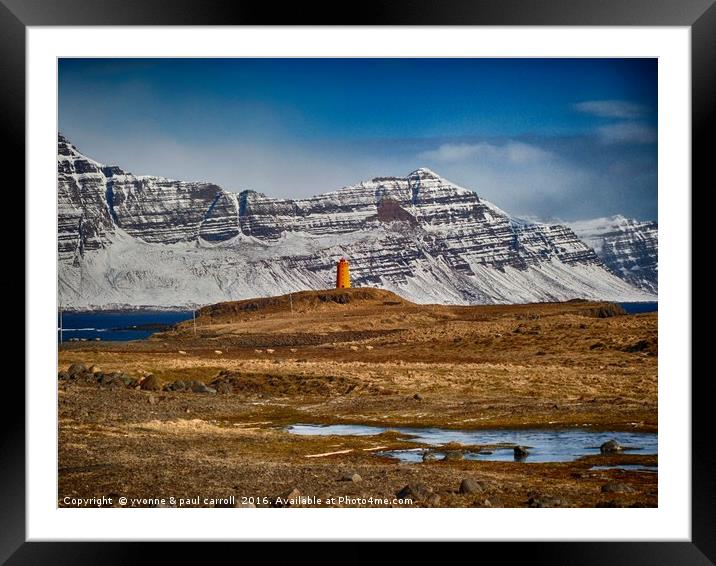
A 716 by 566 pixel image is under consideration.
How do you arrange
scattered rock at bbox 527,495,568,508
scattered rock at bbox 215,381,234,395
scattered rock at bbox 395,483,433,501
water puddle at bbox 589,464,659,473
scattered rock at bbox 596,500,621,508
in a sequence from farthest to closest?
scattered rock at bbox 215,381,234,395 < water puddle at bbox 589,464,659,473 < scattered rock at bbox 395,483,433,501 < scattered rock at bbox 596,500,621,508 < scattered rock at bbox 527,495,568,508

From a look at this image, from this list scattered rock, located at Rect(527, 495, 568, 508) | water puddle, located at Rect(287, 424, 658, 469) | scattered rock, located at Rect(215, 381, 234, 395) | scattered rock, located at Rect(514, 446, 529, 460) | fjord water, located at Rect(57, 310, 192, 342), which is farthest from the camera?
fjord water, located at Rect(57, 310, 192, 342)

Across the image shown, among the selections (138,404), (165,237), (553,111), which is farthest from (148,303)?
(138,404)

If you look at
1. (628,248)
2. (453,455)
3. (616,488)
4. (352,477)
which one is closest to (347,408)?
(453,455)

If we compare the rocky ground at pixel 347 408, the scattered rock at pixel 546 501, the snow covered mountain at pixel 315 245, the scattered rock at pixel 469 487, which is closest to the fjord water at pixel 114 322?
the snow covered mountain at pixel 315 245

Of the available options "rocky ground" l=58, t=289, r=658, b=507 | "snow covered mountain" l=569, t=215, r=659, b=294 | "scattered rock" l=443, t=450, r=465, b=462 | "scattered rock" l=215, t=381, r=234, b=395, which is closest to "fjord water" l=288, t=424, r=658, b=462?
"scattered rock" l=443, t=450, r=465, b=462

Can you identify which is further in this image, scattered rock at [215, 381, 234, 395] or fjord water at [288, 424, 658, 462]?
scattered rock at [215, 381, 234, 395]

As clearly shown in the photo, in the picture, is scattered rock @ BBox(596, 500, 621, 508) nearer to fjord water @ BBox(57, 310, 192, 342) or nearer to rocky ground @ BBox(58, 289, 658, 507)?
rocky ground @ BBox(58, 289, 658, 507)

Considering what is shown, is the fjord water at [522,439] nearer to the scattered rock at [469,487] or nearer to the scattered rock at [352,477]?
the scattered rock at [352,477]

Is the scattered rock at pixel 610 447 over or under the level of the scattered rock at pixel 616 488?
over
